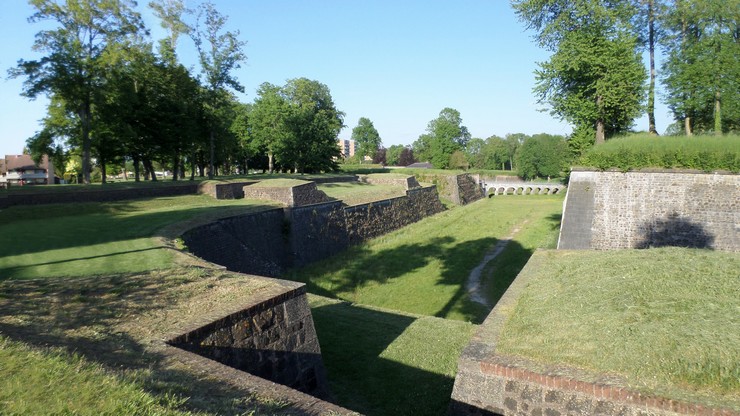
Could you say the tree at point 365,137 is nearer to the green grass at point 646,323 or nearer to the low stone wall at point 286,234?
the low stone wall at point 286,234

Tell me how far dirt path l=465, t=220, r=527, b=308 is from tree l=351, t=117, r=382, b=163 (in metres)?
71.2

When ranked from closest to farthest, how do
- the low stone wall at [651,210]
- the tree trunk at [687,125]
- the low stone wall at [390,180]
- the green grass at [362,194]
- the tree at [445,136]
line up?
the low stone wall at [651,210] → the tree trunk at [687,125] → the green grass at [362,194] → the low stone wall at [390,180] → the tree at [445,136]

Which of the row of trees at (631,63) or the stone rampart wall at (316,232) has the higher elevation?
the row of trees at (631,63)

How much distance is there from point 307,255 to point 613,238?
11080mm

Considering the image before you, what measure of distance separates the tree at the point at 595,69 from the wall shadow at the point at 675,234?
6.00 meters

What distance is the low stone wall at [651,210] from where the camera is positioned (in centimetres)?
1076

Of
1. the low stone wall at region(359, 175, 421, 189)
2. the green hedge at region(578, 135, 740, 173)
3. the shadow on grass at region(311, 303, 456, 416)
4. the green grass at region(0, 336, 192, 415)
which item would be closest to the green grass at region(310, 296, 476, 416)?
the shadow on grass at region(311, 303, 456, 416)

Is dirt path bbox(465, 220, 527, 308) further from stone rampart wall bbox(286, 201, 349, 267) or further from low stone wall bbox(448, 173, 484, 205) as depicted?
low stone wall bbox(448, 173, 484, 205)

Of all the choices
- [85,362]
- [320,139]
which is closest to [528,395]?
[85,362]

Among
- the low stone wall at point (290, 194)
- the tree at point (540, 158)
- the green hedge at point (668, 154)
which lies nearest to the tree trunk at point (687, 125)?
the green hedge at point (668, 154)

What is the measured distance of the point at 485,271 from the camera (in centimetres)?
1655

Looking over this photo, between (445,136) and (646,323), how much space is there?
7268 cm

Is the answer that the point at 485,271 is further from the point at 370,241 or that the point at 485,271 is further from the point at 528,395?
the point at 528,395

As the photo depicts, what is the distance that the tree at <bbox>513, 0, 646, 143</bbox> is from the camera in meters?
16.1
